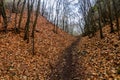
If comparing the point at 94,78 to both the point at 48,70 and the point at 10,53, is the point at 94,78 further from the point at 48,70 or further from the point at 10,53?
the point at 10,53

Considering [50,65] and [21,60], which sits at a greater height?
[21,60]

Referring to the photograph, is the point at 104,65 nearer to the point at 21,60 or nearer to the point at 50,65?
the point at 50,65

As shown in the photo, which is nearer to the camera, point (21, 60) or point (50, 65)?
point (21, 60)

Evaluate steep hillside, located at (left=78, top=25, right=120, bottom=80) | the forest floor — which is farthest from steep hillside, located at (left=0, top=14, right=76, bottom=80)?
steep hillside, located at (left=78, top=25, right=120, bottom=80)

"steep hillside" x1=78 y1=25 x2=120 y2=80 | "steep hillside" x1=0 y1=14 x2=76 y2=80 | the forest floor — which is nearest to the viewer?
"steep hillside" x1=78 y1=25 x2=120 y2=80

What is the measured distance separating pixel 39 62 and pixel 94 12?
25841mm

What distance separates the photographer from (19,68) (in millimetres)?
16438

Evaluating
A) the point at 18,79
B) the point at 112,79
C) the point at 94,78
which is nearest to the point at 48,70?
the point at 18,79

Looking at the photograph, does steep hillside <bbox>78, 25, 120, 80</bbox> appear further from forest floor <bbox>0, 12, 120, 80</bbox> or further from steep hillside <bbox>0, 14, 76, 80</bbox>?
steep hillside <bbox>0, 14, 76, 80</bbox>

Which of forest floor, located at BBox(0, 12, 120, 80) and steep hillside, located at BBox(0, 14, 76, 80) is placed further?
steep hillside, located at BBox(0, 14, 76, 80)

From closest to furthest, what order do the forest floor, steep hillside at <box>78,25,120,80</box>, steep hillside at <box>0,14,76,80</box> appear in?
steep hillside at <box>78,25,120,80</box> → the forest floor → steep hillside at <box>0,14,76,80</box>

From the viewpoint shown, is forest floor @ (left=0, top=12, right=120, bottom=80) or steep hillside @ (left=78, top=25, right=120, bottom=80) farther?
forest floor @ (left=0, top=12, right=120, bottom=80)

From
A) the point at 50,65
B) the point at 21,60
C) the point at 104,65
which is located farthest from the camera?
the point at 50,65

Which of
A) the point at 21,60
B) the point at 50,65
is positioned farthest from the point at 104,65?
the point at 21,60
